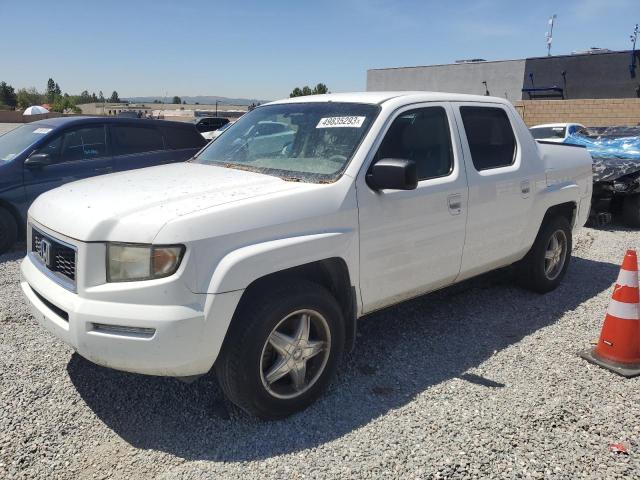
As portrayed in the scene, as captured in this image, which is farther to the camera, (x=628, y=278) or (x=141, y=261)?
(x=628, y=278)

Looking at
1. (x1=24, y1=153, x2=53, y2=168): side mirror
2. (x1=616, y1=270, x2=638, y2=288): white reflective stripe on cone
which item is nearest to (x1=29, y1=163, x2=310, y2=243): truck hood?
(x1=616, y1=270, x2=638, y2=288): white reflective stripe on cone

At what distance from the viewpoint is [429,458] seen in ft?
9.11

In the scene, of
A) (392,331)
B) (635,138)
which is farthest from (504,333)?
(635,138)

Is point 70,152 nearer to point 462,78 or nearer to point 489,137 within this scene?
point 489,137

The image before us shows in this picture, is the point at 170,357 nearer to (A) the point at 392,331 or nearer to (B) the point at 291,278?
(B) the point at 291,278

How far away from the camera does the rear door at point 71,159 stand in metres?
6.85

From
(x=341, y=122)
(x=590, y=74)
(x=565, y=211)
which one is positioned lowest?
(x=565, y=211)

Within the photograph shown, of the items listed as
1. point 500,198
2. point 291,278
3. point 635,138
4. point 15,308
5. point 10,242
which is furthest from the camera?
point 635,138

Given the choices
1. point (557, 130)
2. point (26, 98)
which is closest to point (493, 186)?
point (557, 130)

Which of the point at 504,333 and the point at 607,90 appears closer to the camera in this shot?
the point at 504,333

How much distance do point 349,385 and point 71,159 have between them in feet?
18.0

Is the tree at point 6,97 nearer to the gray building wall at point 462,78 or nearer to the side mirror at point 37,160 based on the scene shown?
the gray building wall at point 462,78

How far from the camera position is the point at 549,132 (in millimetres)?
14609

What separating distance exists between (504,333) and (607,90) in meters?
29.5
